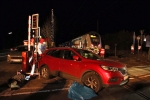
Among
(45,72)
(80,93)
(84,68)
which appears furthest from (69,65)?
(80,93)

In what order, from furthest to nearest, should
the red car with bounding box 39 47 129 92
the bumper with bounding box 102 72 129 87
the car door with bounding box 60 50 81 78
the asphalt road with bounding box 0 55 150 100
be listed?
the car door with bounding box 60 50 81 78
the red car with bounding box 39 47 129 92
the bumper with bounding box 102 72 129 87
the asphalt road with bounding box 0 55 150 100

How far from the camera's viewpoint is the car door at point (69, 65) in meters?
9.15

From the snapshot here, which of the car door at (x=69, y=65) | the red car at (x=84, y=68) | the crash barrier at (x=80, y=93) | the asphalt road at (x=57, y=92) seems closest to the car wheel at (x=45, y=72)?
the red car at (x=84, y=68)

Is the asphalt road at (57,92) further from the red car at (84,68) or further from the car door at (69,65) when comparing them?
the car door at (69,65)

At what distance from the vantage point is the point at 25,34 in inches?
3159

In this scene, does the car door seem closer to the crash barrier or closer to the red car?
the red car

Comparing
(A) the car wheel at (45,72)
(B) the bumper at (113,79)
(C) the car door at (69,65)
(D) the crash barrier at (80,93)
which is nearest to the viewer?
(D) the crash barrier at (80,93)

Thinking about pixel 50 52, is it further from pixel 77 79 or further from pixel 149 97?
pixel 149 97

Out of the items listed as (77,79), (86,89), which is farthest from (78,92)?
(77,79)

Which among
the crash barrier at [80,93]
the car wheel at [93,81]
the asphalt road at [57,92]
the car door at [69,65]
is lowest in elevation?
the asphalt road at [57,92]

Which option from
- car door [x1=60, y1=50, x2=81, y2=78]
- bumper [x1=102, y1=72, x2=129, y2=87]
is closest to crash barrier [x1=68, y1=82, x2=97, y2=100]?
bumper [x1=102, y1=72, x2=129, y2=87]

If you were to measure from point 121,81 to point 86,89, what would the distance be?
1537mm

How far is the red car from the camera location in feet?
27.1

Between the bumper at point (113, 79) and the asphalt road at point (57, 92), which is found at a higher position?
the bumper at point (113, 79)
